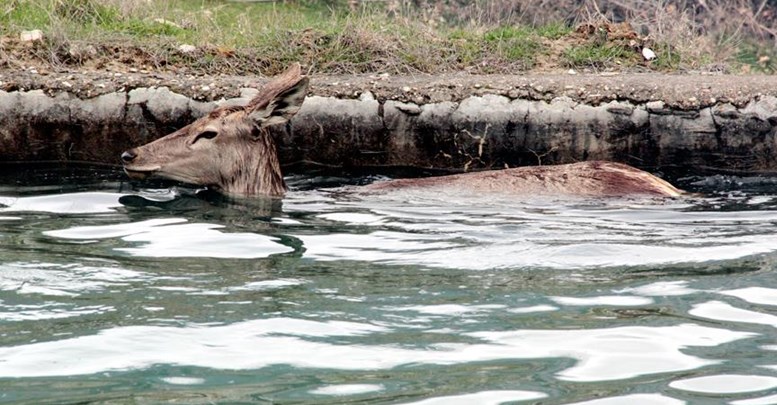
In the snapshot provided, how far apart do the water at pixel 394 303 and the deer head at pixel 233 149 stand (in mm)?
837

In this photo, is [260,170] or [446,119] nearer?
[260,170]

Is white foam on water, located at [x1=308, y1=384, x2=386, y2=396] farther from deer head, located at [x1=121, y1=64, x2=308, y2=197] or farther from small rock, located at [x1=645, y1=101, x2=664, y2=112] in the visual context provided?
small rock, located at [x1=645, y1=101, x2=664, y2=112]

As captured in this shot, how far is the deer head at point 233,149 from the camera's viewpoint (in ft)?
29.2

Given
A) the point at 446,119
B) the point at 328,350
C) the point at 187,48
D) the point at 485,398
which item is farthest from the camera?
the point at 187,48

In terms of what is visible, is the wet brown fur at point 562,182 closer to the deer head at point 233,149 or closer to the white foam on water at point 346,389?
the deer head at point 233,149

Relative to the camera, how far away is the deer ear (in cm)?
887

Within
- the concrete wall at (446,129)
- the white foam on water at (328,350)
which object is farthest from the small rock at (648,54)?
the white foam on water at (328,350)

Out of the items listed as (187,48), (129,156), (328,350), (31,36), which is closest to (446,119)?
(129,156)

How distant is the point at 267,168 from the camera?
9383mm

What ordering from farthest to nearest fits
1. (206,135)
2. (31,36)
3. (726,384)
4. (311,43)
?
(311,43) → (31,36) → (206,135) → (726,384)

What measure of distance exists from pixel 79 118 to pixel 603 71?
457cm

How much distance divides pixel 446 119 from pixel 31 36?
3.70m

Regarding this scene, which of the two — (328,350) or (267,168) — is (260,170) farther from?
(328,350)

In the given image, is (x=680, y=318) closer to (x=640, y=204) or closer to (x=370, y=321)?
(x=370, y=321)
